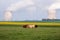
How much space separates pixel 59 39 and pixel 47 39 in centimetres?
69

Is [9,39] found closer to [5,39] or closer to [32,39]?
[5,39]

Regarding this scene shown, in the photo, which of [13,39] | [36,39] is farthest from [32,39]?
[13,39]

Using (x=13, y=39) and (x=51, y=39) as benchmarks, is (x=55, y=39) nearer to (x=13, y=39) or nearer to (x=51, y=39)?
(x=51, y=39)

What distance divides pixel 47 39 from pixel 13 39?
6.23 feet

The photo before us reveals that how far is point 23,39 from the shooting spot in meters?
11.2

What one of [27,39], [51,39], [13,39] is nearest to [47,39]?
[51,39]

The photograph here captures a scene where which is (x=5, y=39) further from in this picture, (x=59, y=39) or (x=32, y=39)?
(x=59, y=39)

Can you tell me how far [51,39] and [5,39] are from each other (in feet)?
8.35

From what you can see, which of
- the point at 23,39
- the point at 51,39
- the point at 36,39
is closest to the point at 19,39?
the point at 23,39

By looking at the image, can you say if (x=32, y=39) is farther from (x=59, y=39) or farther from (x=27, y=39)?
(x=59, y=39)

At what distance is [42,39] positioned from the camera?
1126 centimetres

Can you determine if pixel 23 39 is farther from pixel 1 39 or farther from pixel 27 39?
pixel 1 39

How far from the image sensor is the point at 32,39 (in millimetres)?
11086

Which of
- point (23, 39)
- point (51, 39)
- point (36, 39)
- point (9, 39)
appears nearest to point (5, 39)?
point (9, 39)
